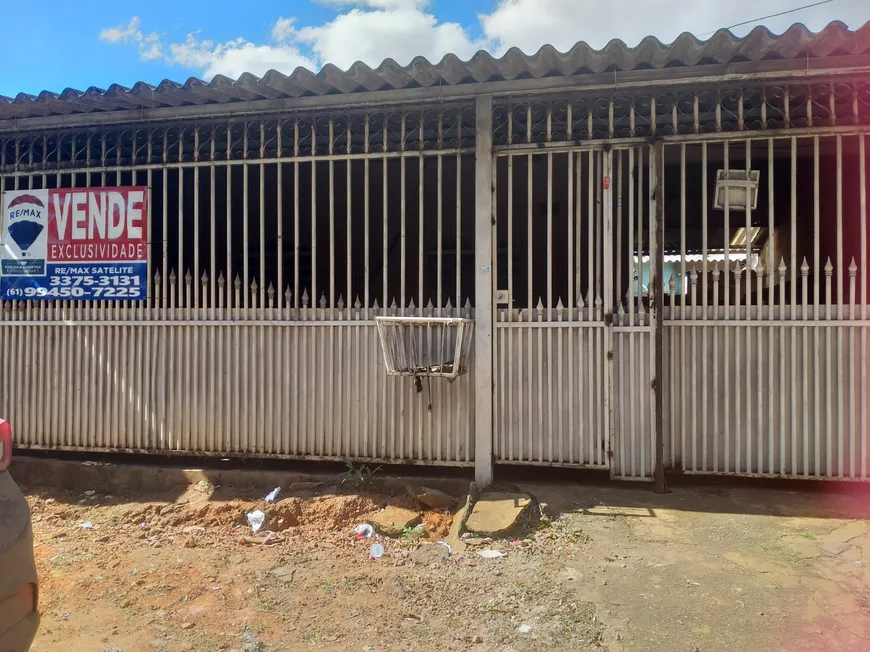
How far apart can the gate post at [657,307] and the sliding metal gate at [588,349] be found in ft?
0.09

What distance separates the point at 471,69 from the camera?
13.2 feet

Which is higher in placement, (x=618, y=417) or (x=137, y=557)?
(x=618, y=417)

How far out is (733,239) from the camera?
29.5 feet

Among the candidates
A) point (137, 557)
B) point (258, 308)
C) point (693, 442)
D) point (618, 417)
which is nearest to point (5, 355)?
point (258, 308)

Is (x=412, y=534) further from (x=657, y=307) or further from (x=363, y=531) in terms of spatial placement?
(x=657, y=307)

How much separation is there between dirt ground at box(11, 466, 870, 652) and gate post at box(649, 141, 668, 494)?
0.25 metres

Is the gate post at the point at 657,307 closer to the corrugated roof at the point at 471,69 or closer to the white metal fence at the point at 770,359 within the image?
the white metal fence at the point at 770,359

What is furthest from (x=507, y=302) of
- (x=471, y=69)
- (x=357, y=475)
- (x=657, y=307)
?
(x=357, y=475)

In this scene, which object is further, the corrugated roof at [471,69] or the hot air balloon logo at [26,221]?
the hot air balloon logo at [26,221]

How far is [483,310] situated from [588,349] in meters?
0.86

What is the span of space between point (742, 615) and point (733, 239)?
755cm

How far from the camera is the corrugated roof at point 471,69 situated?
3.69 meters

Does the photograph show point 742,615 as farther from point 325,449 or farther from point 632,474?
point 325,449

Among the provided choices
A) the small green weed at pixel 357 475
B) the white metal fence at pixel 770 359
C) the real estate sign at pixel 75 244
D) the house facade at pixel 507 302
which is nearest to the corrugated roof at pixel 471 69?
the house facade at pixel 507 302
